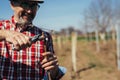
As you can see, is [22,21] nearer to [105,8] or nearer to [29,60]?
[29,60]

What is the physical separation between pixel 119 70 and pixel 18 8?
40.6 feet

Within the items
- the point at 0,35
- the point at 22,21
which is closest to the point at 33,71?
the point at 22,21

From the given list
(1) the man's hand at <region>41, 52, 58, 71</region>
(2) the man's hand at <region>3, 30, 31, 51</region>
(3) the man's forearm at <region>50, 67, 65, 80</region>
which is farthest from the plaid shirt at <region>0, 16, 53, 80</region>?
(2) the man's hand at <region>3, 30, 31, 51</region>

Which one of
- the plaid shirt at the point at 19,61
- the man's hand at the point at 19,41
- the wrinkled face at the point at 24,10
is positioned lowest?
the plaid shirt at the point at 19,61

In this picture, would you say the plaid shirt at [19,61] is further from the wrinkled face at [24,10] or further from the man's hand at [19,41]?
the man's hand at [19,41]

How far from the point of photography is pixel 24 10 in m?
3.20

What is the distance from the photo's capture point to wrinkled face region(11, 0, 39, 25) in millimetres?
3146

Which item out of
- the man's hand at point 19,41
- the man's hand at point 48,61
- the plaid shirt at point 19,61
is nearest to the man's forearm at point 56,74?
the plaid shirt at point 19,61

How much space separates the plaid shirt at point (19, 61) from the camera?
336cm

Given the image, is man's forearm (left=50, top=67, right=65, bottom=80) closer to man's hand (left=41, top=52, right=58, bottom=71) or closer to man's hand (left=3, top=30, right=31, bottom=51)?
man's hand (left=41, top=52, right=58, bottom=71)

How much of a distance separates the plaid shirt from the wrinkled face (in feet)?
0.52

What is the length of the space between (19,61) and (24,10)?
50 cm

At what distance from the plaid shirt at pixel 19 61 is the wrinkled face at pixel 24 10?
0.16 m

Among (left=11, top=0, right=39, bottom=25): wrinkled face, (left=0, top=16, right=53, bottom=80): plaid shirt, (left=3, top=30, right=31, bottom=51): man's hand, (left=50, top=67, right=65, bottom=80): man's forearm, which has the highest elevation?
(left=11, top=0, right=39, bottom=25): wrinkled face
